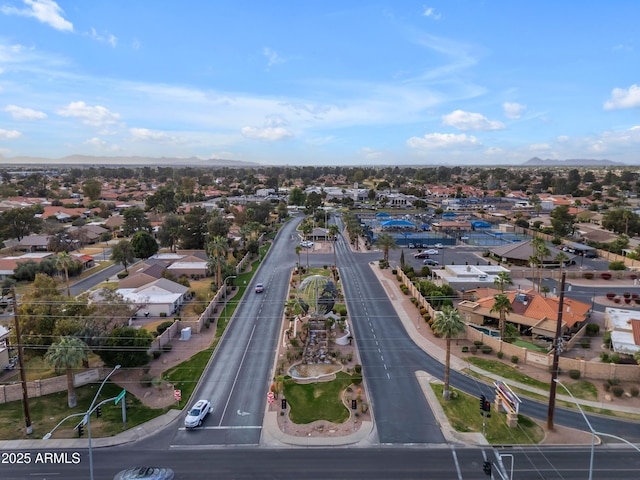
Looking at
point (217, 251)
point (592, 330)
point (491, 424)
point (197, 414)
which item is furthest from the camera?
point (217, 251)

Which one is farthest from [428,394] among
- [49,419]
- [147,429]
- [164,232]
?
[164,232]

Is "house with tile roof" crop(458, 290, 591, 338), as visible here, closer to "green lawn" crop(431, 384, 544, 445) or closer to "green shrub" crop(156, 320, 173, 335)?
"green lawn" crop(431, 384, 544, 445)

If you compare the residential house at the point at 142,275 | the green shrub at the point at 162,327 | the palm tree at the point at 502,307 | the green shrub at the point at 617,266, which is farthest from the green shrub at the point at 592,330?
the residential house at the point at 142,275

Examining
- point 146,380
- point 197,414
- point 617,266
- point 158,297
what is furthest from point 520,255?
point 146,380

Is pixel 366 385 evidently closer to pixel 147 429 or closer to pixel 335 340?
pixel 335 340

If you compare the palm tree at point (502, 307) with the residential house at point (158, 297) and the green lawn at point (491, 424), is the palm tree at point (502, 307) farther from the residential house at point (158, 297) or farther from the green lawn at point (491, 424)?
the residential house at point (158, 297)

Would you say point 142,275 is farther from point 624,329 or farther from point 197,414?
point 624,329
